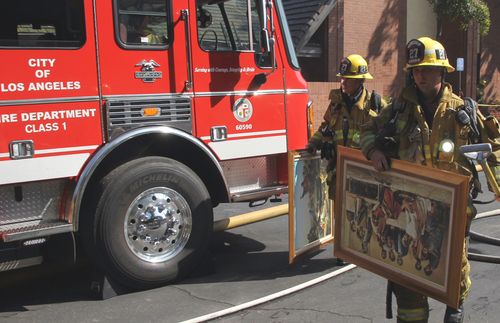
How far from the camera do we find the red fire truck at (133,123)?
4203 millimetres

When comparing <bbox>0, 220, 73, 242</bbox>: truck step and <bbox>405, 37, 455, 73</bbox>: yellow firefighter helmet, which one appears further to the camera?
<bbox>0, 220, 73, 242</bbox>: truck step

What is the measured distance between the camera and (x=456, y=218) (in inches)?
109

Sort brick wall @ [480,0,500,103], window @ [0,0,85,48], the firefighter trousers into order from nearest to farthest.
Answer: the firefighter trousers
window @ [0,0,85,48]
brick wall @ [480,0,500,103]

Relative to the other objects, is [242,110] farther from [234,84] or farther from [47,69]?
[47,69]

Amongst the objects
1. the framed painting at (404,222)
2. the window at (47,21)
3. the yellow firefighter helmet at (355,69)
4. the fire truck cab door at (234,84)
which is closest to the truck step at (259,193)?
the fire truck cab door at (234,84)

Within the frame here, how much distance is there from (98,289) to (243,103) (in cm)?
206

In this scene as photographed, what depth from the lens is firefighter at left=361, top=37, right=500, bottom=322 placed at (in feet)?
10.1

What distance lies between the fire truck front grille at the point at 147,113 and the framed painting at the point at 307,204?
0.98m

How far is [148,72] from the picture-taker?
4660 mm

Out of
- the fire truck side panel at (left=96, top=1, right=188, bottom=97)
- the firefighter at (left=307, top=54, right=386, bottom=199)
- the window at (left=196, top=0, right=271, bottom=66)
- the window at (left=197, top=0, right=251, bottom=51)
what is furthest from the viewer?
the window at (left=196, top=0, right=271, bottom=66)

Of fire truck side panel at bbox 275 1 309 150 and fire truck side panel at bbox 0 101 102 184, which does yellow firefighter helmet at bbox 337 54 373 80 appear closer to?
fire truck side panel at bbox 275 1 309 150

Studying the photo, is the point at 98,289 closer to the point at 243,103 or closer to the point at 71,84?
the point at 71,84

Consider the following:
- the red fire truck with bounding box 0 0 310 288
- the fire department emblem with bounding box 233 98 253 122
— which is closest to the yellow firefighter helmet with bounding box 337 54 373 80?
the red fire truck with bounding box 0 0 310 288

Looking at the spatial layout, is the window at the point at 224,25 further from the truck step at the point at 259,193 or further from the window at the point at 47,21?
the truck step at the point at 259,193
